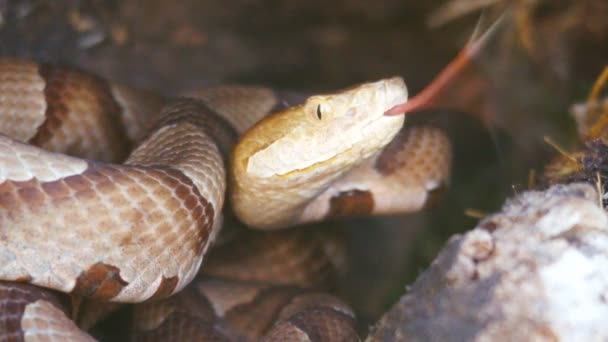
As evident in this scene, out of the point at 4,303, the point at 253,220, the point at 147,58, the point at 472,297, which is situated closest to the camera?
the point at 472,297

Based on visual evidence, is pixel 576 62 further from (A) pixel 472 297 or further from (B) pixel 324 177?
(A) pixel 472 297

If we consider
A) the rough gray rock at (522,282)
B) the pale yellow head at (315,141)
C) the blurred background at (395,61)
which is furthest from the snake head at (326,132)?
the blurred background at (395,61)

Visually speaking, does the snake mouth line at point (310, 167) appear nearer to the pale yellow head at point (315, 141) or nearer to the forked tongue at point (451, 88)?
the pale yellow head at point (315, 141)

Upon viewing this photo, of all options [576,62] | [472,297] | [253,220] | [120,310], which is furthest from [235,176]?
[576,62]

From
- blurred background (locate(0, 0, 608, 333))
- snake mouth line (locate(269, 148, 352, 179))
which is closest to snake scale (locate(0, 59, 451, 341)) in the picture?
snake mouth line (locate(269, 148, 352, 179))

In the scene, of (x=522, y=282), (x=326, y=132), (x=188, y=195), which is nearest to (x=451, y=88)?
(x=326, y=132)

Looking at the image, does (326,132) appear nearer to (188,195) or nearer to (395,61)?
(188,195)

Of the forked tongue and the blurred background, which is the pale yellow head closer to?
the forked tongue
